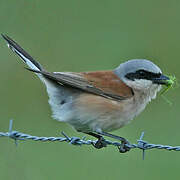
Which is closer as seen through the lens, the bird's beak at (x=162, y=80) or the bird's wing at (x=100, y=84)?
the bird's wing at (x=100, y=84)

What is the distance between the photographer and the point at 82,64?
9.12 metres

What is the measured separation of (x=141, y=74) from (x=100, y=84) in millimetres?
458

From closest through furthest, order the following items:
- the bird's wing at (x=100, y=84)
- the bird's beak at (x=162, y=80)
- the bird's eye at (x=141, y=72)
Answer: the bird's wing at (x=100, y=84) → the bird's beak at (x=162, y=80) → the bird's eye at (x=141, y=72)

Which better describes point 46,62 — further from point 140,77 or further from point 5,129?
point 140,77

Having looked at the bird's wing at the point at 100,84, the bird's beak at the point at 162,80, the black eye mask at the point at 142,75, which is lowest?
the bird's wing at the point at 100,84

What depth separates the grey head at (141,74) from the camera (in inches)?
213

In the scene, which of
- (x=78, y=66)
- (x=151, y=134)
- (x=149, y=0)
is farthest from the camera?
(x=149, y=0)

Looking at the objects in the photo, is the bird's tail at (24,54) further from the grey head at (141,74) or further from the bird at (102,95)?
the grey head at (141,74)

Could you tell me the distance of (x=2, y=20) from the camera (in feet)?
29.7

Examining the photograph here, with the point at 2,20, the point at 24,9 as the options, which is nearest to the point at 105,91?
the point at 2,20

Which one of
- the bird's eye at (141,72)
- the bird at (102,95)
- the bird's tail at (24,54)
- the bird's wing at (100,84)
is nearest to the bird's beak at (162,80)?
the bird at (102,95)

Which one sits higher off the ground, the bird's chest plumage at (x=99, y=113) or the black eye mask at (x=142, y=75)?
the black eye mask at (x=142, y=75)

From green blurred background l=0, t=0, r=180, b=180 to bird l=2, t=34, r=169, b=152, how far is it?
1155 millimetres

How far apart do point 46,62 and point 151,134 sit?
2630mm
